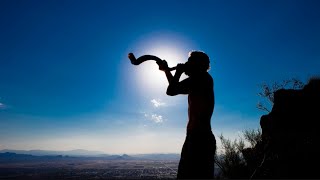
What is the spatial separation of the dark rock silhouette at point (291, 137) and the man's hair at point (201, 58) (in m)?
15.2

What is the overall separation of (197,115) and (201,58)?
0.83 m

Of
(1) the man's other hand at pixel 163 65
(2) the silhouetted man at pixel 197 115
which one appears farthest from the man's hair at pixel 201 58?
(1) the man's other hand at pixel 163 65

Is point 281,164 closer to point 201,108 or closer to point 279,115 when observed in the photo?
point 279,115

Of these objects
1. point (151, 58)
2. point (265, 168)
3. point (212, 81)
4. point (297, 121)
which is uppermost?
point (297, 121)

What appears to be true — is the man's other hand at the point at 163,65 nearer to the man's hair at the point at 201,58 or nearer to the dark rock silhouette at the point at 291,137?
the man's hair at the point at 201,58

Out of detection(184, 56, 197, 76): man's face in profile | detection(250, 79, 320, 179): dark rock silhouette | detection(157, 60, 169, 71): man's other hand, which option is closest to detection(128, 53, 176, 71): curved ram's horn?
detection(157, 60, 169, 71): man's other hand

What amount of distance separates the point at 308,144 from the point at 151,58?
1991 centimetres

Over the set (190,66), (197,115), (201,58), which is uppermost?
(201,58)

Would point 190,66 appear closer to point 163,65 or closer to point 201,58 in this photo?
point 201,58

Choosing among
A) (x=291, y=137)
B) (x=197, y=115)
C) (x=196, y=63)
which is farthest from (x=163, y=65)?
(x=291, y=137)

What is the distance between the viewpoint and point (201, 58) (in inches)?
147

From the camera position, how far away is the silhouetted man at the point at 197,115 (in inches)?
129

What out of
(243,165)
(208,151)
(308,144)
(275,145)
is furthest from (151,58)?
(243,165)

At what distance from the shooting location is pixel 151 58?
13.2ft
